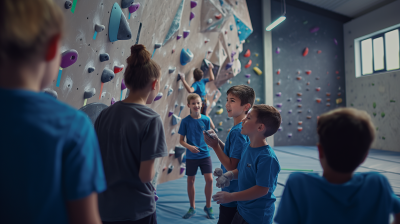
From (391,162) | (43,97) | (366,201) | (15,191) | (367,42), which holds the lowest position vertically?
(391,162)

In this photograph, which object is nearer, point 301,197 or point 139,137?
point 301,197

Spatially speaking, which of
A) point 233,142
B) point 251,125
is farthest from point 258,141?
point 233,142

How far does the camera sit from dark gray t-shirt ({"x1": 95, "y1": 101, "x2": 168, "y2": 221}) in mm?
978

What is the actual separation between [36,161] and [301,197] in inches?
26.0

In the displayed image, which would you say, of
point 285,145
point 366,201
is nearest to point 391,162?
point 285,145

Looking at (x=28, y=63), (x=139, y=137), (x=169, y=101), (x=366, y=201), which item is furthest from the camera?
(x=169, y=101)

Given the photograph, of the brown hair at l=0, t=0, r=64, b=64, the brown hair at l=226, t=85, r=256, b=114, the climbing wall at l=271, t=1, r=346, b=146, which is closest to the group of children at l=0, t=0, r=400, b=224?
the brown hair at l=0, t=0, r=64, b=64

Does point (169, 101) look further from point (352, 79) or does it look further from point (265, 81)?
point (352, 79)

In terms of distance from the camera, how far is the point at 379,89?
24.2 feet

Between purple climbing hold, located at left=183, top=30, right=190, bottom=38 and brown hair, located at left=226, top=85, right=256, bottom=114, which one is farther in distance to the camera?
purple climbing hold, located at left=183, top=30, right=190, bottom=38

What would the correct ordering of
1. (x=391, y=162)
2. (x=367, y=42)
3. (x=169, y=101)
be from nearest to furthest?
(x=169, y=101) < (x=391, y=162) < (x=367, y=42)

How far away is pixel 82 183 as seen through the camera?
0.50 metres

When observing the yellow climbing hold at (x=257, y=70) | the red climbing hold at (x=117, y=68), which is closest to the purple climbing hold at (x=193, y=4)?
the red climbing hold at (x=117, y=68)

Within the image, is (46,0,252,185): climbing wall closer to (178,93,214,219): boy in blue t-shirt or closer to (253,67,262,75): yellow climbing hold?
(178,93,214,219): boy in blue t-shirt
